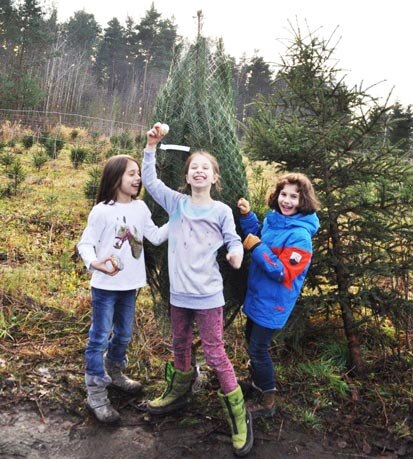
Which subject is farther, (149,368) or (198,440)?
(149,368)

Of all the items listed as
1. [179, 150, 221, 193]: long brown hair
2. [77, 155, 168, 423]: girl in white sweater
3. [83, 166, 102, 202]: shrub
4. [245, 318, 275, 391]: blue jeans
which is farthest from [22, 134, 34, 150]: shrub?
[245, 318, 275, 391]: blue jeans

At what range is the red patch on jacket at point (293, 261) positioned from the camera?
97.3 inches

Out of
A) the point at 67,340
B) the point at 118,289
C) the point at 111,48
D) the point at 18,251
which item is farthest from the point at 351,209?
the point at 111,48

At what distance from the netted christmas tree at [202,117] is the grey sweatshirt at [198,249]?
11.6 inches

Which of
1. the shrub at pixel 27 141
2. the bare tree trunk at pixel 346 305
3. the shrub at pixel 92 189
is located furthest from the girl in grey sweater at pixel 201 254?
the shrub at pixel 27 141

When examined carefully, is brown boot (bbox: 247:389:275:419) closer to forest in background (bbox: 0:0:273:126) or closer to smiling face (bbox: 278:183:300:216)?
smiling face (bbox: 278:183:300:216)

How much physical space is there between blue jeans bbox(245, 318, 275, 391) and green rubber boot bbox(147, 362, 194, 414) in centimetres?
43

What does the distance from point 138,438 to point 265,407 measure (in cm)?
86

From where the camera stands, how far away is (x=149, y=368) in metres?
3.35

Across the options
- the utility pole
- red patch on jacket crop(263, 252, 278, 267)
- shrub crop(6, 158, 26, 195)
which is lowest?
shrub crop(6, 158, 26, 195)

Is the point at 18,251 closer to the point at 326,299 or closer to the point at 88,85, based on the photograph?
the point at 326,299

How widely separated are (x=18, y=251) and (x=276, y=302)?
4081 millimetres

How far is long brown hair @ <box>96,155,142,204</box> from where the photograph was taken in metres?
2.57

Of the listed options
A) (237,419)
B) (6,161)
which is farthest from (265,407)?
(6,161)
